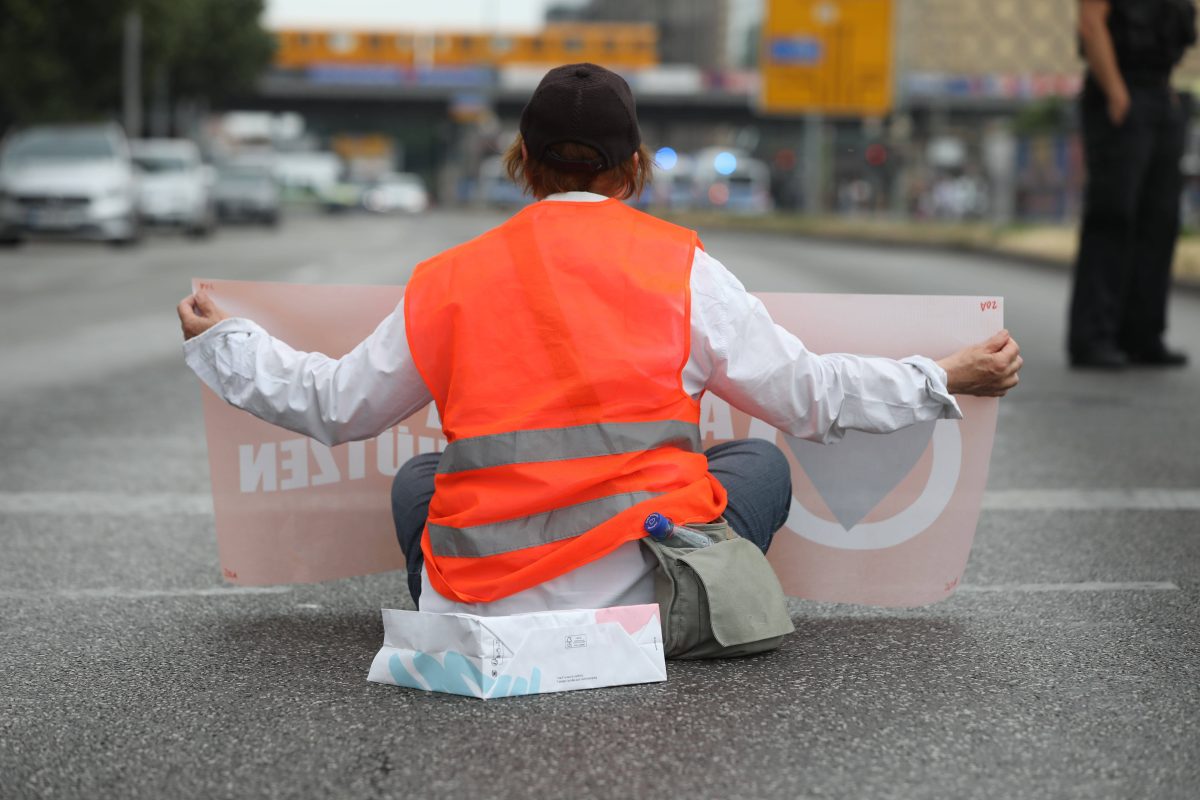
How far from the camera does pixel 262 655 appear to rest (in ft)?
12.0

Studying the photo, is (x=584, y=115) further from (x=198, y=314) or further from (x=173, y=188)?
(x=173, y=188)

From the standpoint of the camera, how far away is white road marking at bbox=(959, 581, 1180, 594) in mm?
4301

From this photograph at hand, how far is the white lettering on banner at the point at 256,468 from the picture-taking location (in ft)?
13.4

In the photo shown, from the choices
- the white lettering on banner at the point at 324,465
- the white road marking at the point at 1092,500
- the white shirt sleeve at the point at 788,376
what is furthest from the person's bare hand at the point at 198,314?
the white road marking at the point at 1092,500

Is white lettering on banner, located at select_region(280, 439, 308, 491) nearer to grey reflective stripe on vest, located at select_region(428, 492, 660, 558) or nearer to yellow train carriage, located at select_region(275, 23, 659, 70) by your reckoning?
grey reflective stripe on vest, located at select_region(428, 492, 660, 558)

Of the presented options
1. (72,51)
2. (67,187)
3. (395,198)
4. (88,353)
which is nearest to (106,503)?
(88,353)

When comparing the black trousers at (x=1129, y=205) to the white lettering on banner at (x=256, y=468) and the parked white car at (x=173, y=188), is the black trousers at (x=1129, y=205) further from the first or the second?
the parked white car at (x=173, y=188)

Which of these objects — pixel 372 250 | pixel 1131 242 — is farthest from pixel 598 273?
pixel 372 250

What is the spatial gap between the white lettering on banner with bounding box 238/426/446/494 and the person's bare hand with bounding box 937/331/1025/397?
1.20 metres

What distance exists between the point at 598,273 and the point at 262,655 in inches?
44.3

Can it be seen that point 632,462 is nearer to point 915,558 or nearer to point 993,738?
point 993,738

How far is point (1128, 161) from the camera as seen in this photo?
8.91 meters

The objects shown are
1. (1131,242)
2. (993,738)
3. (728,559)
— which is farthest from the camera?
(1131,242)

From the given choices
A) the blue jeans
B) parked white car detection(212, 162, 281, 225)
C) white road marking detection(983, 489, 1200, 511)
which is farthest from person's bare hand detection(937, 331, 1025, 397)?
parked white car detection(212, 162, 281, 225)
